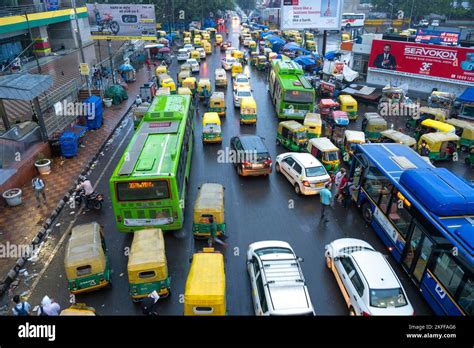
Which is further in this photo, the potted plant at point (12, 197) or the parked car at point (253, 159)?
the parked car at point (253, 159)

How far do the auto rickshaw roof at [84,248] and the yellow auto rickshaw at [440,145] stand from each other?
730 inches

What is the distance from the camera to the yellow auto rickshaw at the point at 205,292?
9.38 m

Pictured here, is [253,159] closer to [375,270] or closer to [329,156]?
[329,156]

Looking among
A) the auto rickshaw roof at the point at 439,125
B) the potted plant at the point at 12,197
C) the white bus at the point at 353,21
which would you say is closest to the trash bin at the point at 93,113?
the potted plant at the point at 12,197

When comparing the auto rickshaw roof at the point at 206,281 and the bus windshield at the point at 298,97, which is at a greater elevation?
the bus windshield at the point at 298,97

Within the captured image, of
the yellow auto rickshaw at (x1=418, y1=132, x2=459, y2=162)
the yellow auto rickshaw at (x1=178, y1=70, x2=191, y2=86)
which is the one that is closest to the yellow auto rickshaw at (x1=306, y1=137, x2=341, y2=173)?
the yellow auto rickshaw at (x1=418, y1=132, x2=459, y2=162)

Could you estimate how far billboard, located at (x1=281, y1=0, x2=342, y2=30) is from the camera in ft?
130

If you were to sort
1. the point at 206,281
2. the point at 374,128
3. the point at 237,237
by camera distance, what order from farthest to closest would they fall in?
the point at 374,128 → the point at 237,237 → the point at 206,281

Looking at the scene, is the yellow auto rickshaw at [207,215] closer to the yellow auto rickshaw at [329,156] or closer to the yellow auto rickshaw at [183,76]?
the yellow auto rickshaw at [329,156]

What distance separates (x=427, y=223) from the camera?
11039mm

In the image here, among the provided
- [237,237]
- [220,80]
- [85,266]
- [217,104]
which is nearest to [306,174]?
[237,237]

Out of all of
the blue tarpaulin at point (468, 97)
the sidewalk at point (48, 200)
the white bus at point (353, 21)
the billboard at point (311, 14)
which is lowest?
the sidewalk at point (48, 200)

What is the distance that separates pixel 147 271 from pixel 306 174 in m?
9.39
